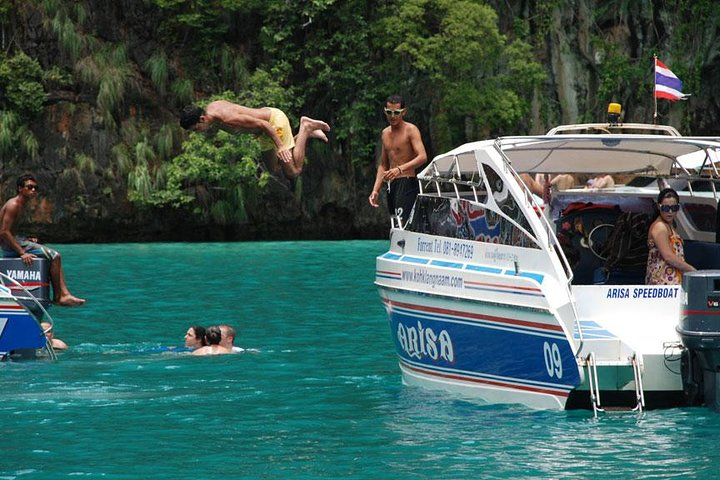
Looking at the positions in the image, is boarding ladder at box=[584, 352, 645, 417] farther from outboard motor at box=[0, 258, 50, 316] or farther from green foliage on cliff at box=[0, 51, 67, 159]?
green foliage on cliff at box=[0, 51, 67, 159]

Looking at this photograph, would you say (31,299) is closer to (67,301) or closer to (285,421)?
(67,301)

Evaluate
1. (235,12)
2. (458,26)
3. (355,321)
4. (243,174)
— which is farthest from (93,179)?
(355,321)

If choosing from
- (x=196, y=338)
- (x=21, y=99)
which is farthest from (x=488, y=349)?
(x=21, y=99)

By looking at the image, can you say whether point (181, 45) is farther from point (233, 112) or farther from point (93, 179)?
point (233, 112)

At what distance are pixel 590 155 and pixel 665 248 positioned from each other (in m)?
2.30

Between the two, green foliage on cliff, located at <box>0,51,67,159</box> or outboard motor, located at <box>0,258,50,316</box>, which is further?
green foliage on cliff, located at <box>0,51,67,159</box>

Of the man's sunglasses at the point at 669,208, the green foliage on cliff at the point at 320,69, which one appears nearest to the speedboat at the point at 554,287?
the man's sunglasses at the point at 669,208

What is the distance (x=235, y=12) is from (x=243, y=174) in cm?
738

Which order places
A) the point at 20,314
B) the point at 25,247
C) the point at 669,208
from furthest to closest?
1. the point at 25,247
2. the point at 20,314
3. the point at 669,208

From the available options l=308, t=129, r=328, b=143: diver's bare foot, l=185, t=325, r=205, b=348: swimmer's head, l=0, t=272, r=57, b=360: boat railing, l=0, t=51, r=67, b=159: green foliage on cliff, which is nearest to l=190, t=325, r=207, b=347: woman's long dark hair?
l=185, t=325, r=205, b=348: swimmer's head

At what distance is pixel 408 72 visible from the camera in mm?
46125

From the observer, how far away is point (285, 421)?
12.0m

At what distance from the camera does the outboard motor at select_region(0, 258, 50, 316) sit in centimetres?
1535

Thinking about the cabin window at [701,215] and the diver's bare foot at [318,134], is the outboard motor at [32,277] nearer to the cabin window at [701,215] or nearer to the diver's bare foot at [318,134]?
the diver's bare foot at [318,134]
